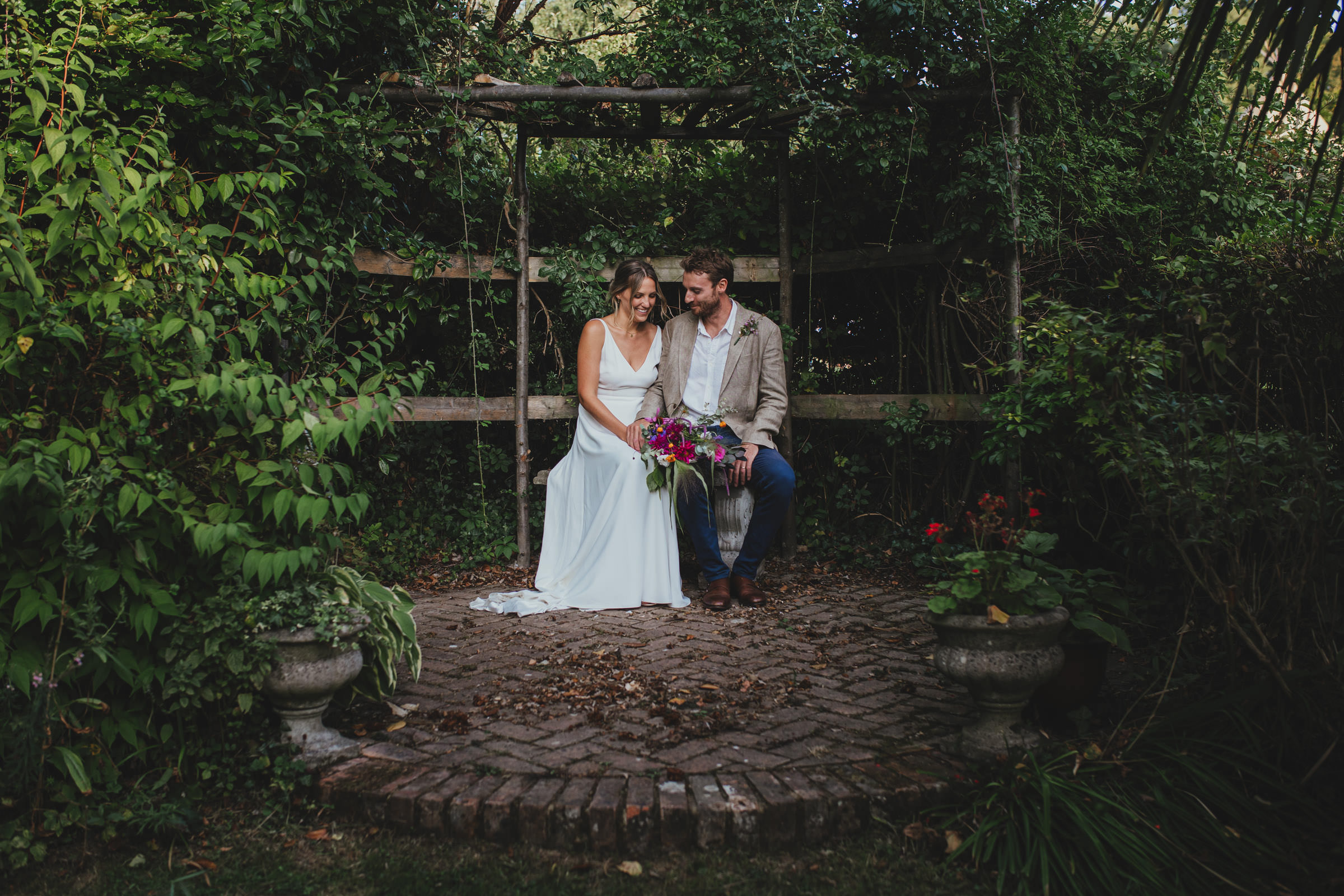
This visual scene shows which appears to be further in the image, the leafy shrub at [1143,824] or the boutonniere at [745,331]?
the boutonniere at [745,331]

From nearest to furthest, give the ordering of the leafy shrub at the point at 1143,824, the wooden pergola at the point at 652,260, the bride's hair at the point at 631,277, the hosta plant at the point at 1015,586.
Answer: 1. the leafy shrub at the point at 1143,824
2. the hosta plant at the point at 1015,586
3. the wooden pergola at the point at 652,260
4. the bride's hair at the point at 631,277

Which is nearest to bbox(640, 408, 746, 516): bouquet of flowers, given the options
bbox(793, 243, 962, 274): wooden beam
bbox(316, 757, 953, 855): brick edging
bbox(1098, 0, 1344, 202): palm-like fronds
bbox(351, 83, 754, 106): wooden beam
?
bbox(793, 243, 962, 274): wooden beam

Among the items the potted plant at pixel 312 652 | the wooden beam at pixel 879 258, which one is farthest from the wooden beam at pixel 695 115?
the potted plant at pixel 312 652

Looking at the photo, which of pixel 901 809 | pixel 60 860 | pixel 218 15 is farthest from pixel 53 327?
pixel 901 809

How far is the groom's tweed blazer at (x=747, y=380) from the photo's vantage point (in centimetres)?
503

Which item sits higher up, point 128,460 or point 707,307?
point 707,307

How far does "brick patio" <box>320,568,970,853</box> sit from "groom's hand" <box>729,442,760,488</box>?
2.67 ft

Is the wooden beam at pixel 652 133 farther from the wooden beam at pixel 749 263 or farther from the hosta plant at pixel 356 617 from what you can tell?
the hosta plant at pixel 356 617

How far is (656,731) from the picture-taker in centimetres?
290

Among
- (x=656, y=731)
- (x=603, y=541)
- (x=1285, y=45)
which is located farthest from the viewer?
(x=603, y=541)

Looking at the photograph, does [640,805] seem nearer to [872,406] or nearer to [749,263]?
[872,406]

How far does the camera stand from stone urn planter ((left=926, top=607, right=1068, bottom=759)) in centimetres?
256

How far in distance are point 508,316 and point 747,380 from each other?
202 cm

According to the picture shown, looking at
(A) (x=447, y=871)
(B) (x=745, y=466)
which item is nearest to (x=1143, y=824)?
(A) (x=447, y=871)
